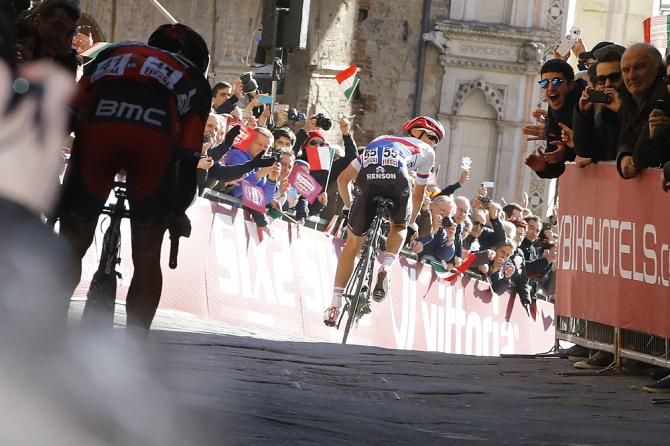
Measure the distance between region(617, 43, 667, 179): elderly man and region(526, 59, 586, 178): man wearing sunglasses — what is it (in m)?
1.51

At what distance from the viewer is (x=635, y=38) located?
4484 cm

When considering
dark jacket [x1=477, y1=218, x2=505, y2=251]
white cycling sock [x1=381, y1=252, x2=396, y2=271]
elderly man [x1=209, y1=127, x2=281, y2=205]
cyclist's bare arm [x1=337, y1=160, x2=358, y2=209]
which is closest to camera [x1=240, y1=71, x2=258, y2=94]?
elderly man [x1=209, y1=127, x2=281, y2=205]

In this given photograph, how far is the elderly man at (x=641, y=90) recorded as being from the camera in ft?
35.6

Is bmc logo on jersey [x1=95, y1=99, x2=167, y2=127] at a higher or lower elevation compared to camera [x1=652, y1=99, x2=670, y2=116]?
lower

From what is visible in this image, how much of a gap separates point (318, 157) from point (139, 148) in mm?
10931

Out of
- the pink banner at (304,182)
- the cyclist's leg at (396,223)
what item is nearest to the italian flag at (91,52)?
the cyclist's leg at (396,223)

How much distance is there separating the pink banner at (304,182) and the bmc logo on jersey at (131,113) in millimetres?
9999

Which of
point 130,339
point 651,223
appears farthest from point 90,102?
point 651,223

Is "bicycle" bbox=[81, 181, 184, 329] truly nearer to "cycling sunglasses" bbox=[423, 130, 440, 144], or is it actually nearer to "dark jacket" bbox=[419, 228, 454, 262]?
"cycling sunglasses" bbox=[423, 130, 440, 144]

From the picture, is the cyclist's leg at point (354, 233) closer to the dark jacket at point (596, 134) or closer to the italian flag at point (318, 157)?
the italian flag at point (318, 157)

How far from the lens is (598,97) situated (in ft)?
37.8

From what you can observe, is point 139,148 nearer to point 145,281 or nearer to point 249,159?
point 145,281

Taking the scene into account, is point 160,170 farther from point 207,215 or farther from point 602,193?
point 207,215

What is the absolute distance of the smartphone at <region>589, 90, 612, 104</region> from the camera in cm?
1151
